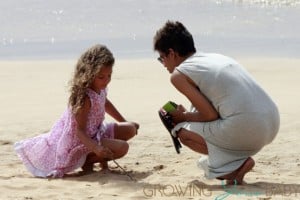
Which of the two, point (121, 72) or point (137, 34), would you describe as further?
point (137, 34)

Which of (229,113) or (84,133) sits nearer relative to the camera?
(229,113)

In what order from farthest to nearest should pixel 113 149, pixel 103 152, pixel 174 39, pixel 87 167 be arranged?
pixel 87 167 < pixel 113 149 < pixel 103 152 < pixel 174 39

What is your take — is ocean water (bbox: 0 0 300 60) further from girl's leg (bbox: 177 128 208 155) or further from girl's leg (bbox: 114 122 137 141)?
girl's leg (bbox: 177 128 208 155)

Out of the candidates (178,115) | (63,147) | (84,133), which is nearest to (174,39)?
(178,115)

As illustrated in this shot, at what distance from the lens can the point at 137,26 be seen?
14.9 metres

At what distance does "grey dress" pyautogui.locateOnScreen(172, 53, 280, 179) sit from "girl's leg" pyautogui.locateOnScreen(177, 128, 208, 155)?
0.17 feet

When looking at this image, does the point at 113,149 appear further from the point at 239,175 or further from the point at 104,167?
the point at 239,175

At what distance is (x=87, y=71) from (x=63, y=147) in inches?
23.8

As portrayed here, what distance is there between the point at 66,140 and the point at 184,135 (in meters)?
0.87

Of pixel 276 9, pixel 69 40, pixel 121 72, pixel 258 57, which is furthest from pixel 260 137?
pixel 276 9

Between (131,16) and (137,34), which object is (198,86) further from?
(131,16)

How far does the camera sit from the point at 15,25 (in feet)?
49.9

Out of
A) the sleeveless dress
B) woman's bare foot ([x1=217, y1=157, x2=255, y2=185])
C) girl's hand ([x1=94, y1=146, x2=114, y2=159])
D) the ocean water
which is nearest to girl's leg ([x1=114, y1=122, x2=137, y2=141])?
the sleeveless dress

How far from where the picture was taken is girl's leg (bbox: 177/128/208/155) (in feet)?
16.2
